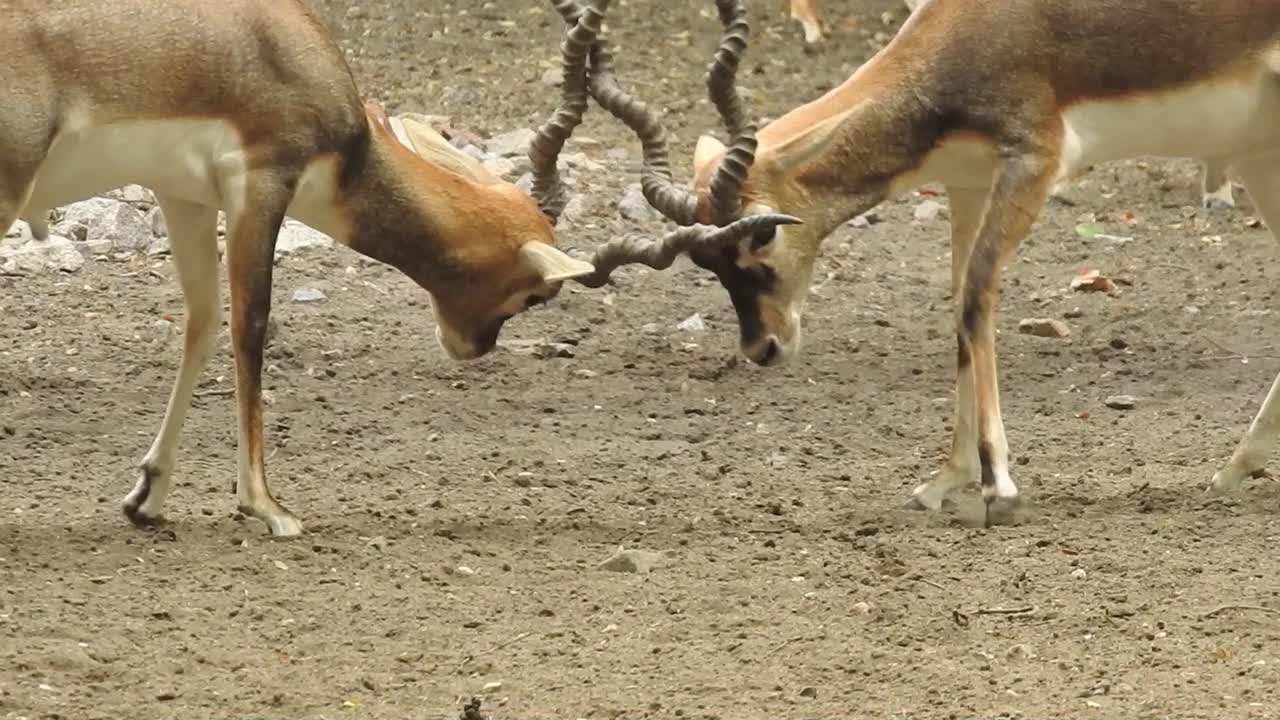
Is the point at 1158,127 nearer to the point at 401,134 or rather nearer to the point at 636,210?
the point at 401,134

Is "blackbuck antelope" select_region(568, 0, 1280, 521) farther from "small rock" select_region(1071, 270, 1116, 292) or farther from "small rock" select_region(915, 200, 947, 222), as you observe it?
"small rock" select_region(915, 200, 947, 222)

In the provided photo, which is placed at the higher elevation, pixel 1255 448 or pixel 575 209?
pixel 1255 448

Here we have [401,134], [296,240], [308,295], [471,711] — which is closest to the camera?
[471,711]

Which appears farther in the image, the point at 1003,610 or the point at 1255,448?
the point at 1255,448

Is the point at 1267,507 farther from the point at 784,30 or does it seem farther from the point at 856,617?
the point at 784,30

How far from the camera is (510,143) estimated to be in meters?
12.7

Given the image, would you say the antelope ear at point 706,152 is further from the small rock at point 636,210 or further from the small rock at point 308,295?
the small rock at point 636,210

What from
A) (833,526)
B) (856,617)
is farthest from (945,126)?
(856,617)

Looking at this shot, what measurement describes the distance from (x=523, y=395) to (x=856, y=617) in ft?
10.3

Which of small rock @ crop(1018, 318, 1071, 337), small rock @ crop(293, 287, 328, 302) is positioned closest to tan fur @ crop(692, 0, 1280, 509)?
small rock @ crop(1018, 318, 1071, 337)

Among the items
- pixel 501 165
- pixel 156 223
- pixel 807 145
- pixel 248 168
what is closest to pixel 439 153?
pixel 248 168

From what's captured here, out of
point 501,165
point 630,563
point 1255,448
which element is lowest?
point 501,165

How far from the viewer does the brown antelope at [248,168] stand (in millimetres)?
6930

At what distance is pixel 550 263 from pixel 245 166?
1.14 metres
